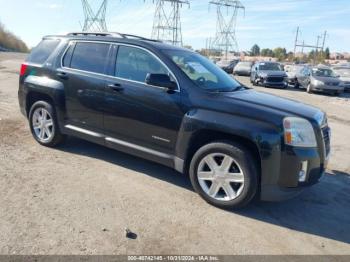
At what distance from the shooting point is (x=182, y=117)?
177 inches

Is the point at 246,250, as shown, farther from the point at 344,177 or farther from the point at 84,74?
the point at 84,74

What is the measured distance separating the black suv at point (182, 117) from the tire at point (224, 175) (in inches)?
0.5

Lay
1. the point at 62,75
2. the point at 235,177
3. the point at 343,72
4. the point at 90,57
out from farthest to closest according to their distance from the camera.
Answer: the point at 343,72 < the point at 62,75 < the point at 90,57 < the point at 235,177

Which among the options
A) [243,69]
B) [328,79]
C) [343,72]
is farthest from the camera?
[243,69]

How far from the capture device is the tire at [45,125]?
595cm

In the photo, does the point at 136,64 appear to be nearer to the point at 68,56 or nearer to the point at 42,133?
the point at 68,56

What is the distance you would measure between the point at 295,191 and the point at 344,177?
201 centimetres

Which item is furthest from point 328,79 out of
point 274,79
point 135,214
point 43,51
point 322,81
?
point 135,214

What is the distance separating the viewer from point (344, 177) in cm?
571

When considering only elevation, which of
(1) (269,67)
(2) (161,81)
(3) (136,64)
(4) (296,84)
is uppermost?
(3) (136,64)

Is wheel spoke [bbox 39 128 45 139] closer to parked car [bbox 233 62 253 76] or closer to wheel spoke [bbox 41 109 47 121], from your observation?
wheel spoke [bbox 41 109 47 121]

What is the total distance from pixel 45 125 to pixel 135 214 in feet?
9.45

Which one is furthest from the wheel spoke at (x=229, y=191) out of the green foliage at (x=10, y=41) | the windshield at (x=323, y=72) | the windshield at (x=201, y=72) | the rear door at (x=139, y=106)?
the green foliage at (x=10, y=41)

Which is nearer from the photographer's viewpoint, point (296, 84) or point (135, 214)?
point (135, 214)
